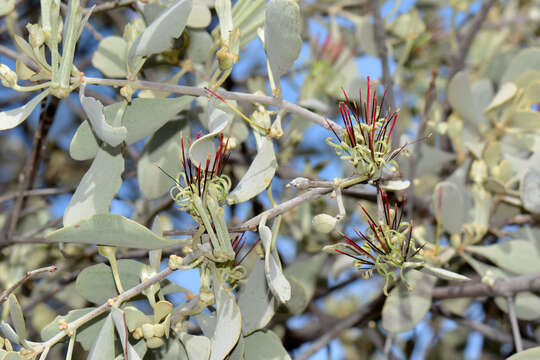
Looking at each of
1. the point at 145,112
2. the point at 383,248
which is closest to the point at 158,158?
the point at 145,112

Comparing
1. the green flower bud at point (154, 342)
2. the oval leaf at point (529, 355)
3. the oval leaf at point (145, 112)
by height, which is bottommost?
the oval leaf at point (529, 355)

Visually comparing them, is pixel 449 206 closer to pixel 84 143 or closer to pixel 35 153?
pixel 84 143

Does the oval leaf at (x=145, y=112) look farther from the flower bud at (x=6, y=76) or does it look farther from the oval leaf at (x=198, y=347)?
the oval leaf at (x=198, y=347)

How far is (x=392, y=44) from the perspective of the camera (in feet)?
4.66

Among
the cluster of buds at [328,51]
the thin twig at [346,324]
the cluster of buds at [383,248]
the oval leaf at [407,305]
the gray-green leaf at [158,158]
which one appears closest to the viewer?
the cluster of buds at [383,248]

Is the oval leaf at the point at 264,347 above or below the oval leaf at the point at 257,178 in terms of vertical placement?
below

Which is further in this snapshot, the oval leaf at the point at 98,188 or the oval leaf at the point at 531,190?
the oval leaf at the point at 531,190

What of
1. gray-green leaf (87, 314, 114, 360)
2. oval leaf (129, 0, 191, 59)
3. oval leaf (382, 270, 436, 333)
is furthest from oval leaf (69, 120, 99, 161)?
oval leaf (382, 270, 436, 333)

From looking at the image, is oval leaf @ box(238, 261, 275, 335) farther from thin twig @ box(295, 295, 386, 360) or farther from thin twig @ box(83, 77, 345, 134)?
thin twig @ box(295, 295, 386, 360)

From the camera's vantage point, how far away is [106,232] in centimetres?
66

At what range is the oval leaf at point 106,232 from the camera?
65 centimetres

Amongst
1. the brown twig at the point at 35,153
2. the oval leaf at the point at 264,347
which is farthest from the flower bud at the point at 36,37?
the oval leaf at the point at 264,347

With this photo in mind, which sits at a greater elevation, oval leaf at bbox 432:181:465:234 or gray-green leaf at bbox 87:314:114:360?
gray-green leaf at bbox 87:314:114:360

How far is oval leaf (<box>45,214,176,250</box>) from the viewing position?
65 centimetres
